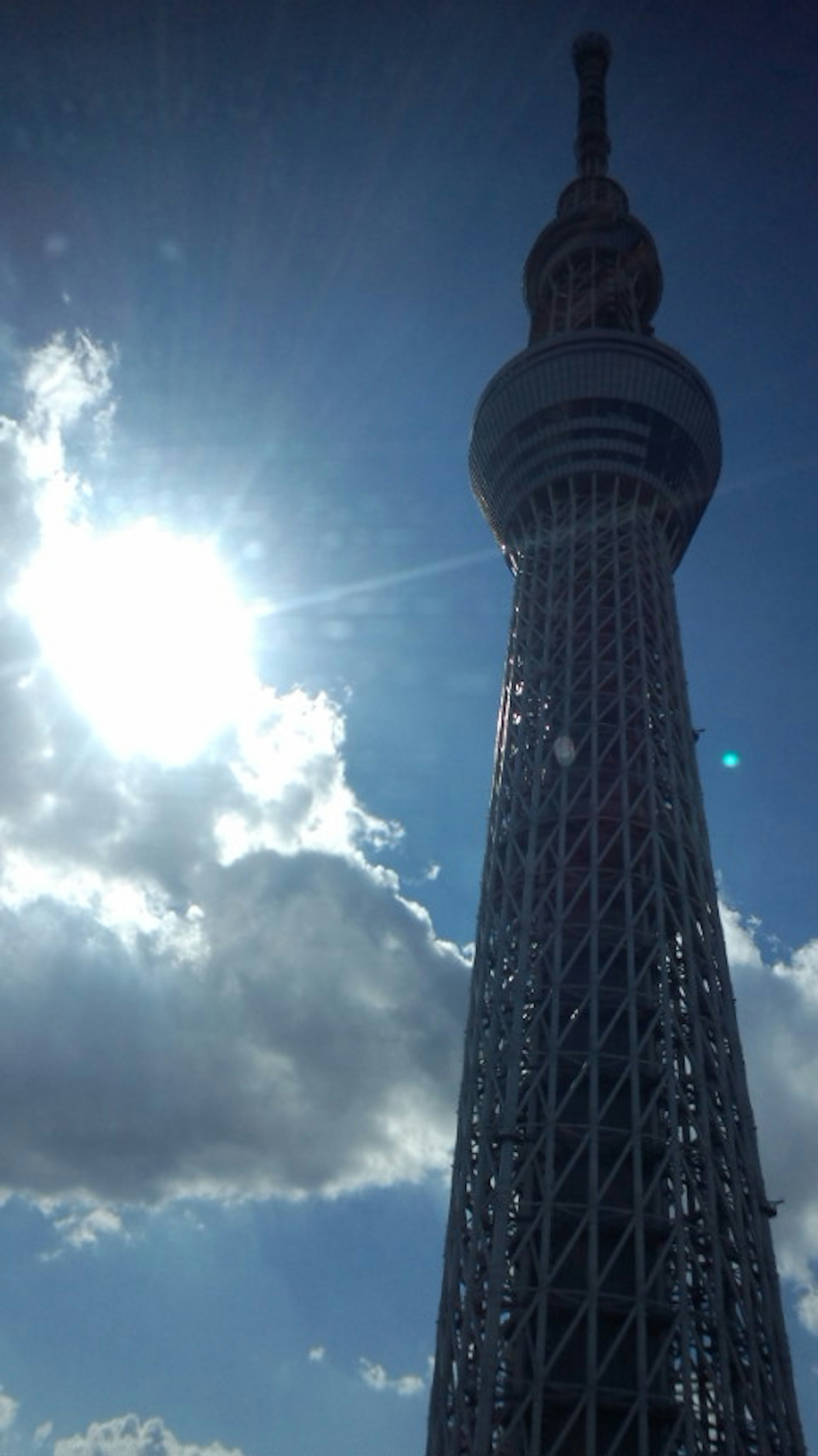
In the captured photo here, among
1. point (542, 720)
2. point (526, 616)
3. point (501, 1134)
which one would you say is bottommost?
point (501, 1134)

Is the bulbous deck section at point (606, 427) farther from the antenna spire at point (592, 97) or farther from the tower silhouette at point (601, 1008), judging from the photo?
the antenna spire at point (592, 97)

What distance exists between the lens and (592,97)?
114 metres

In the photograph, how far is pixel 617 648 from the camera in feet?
260

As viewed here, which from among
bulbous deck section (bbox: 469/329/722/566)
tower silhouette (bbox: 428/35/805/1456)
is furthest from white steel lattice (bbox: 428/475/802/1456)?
bulbous deck section (bbox: 469/329/722/566)

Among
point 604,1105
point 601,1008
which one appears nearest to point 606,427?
point 601,1008

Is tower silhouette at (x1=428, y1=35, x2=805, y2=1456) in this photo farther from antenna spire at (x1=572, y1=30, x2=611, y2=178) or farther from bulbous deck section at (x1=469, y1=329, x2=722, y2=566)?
antenna spire at (x1=572, y1=30, x2=611, y2=178)

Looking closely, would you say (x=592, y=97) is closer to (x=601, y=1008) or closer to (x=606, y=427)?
(x=606, y=427)

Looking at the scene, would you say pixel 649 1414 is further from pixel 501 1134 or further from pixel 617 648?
pixel 617 648

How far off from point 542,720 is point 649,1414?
4088cm

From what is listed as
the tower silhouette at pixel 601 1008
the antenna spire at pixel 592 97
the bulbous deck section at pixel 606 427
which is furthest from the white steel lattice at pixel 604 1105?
the antenna spire at pixel 592 97

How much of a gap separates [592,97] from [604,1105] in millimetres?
99827

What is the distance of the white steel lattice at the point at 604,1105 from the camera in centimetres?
5225

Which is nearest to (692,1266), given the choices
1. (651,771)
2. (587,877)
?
(587,877)

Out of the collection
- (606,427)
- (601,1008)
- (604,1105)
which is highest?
(606,427)
